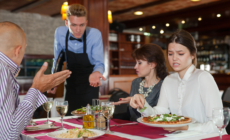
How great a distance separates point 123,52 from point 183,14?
3738 mm

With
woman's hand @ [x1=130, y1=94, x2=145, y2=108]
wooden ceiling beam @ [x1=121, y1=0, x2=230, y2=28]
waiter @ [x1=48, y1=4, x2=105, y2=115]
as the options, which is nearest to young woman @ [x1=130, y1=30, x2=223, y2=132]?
woman's hand @ [x1=130, y1=94, x2=145, y2=108]

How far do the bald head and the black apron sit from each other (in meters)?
1.48

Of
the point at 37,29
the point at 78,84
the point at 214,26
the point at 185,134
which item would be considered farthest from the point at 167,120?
the point at 37,29

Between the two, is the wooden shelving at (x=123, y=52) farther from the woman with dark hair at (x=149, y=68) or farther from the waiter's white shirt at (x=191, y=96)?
the waiter's white shirt at (x=191, y=96)

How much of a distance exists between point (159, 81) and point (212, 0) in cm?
537

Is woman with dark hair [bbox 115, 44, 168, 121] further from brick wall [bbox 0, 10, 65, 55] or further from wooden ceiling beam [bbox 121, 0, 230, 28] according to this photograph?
brick wall [bbox 0, 10, 65, 55]

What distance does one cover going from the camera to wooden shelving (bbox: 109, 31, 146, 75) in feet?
35.8

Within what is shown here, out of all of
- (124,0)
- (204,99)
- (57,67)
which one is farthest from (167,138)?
(124,0)

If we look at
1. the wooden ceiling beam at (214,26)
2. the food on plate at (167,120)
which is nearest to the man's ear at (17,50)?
the food on plate at (167,120)

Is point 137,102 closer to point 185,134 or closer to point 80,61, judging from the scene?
point 185,134

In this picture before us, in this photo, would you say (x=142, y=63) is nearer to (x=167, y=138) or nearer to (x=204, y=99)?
(x=204, y=99)

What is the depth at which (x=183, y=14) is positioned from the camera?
8.01 metres

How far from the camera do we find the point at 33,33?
9.51 metres

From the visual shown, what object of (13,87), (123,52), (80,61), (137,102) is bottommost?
(137,102)
